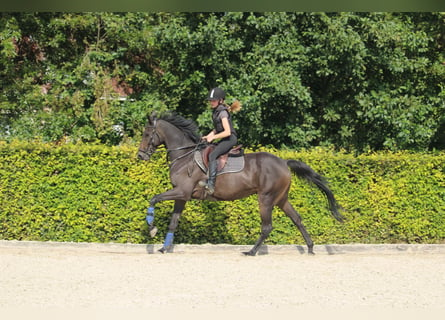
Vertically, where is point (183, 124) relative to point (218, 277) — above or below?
above

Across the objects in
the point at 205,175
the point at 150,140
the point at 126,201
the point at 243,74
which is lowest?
the point at 126,201

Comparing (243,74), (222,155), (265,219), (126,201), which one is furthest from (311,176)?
(243,74)

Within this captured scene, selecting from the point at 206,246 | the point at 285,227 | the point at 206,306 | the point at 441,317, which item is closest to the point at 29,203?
the point at 206,246

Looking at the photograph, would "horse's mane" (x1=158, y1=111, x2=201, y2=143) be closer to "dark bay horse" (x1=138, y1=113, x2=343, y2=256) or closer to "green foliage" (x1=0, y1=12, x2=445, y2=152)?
"dark bay horse" (x1=138, y1=113, x2=343, y2=256)

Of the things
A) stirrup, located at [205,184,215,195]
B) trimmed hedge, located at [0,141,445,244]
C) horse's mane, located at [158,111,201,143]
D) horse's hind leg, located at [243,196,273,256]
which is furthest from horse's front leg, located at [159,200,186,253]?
horse's hind leg, located at [243,196,273,256]

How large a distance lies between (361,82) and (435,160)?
340 cm

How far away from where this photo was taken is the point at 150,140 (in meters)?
9.33

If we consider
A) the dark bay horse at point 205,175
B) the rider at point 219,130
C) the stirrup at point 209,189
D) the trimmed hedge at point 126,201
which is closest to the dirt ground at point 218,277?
the trimmed hedge at point 126,201

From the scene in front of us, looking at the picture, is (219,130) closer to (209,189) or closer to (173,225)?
(209,189)

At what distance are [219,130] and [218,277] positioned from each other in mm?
2647

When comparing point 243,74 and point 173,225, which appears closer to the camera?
point 173,225

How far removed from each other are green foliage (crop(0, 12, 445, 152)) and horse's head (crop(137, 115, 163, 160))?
3.26m

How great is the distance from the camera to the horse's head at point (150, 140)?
365 inches

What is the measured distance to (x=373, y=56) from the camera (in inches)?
526
